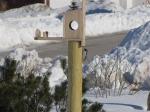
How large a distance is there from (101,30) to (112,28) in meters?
0.82

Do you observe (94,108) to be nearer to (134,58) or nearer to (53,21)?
(134,58)

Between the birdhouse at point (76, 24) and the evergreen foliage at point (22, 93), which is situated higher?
the birdhouse at point (76, 24)

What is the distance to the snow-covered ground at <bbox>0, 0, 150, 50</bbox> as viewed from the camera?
2608cm

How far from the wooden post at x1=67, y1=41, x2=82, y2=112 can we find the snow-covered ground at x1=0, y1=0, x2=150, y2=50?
64.2ft

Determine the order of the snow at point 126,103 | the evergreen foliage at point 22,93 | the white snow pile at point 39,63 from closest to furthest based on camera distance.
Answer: the evergreen foliage at point 22,93
the snow at point 126,103
the white snow pile at point 39,63

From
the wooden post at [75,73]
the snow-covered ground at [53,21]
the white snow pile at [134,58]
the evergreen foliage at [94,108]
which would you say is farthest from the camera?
the snow-covered ground at [53,21]

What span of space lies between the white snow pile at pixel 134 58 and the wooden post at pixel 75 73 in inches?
275

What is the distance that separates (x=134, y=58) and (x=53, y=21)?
56.1 ft

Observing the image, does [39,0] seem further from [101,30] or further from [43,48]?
[43,48]

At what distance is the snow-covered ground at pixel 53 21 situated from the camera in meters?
26.1

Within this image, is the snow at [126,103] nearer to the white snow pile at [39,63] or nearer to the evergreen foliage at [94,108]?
the white snow pile at [39,63]

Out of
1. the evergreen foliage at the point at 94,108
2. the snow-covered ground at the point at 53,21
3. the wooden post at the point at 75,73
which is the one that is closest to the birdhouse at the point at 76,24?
the wooden post at the point at 75,73

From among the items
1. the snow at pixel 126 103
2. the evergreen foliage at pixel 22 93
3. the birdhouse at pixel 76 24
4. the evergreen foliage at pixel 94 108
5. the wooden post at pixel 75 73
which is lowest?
the snow at pixel 126 103

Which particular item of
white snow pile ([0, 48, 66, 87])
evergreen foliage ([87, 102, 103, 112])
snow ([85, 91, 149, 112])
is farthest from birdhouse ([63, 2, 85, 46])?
white snow pile ([0, 48, 66, 87])
